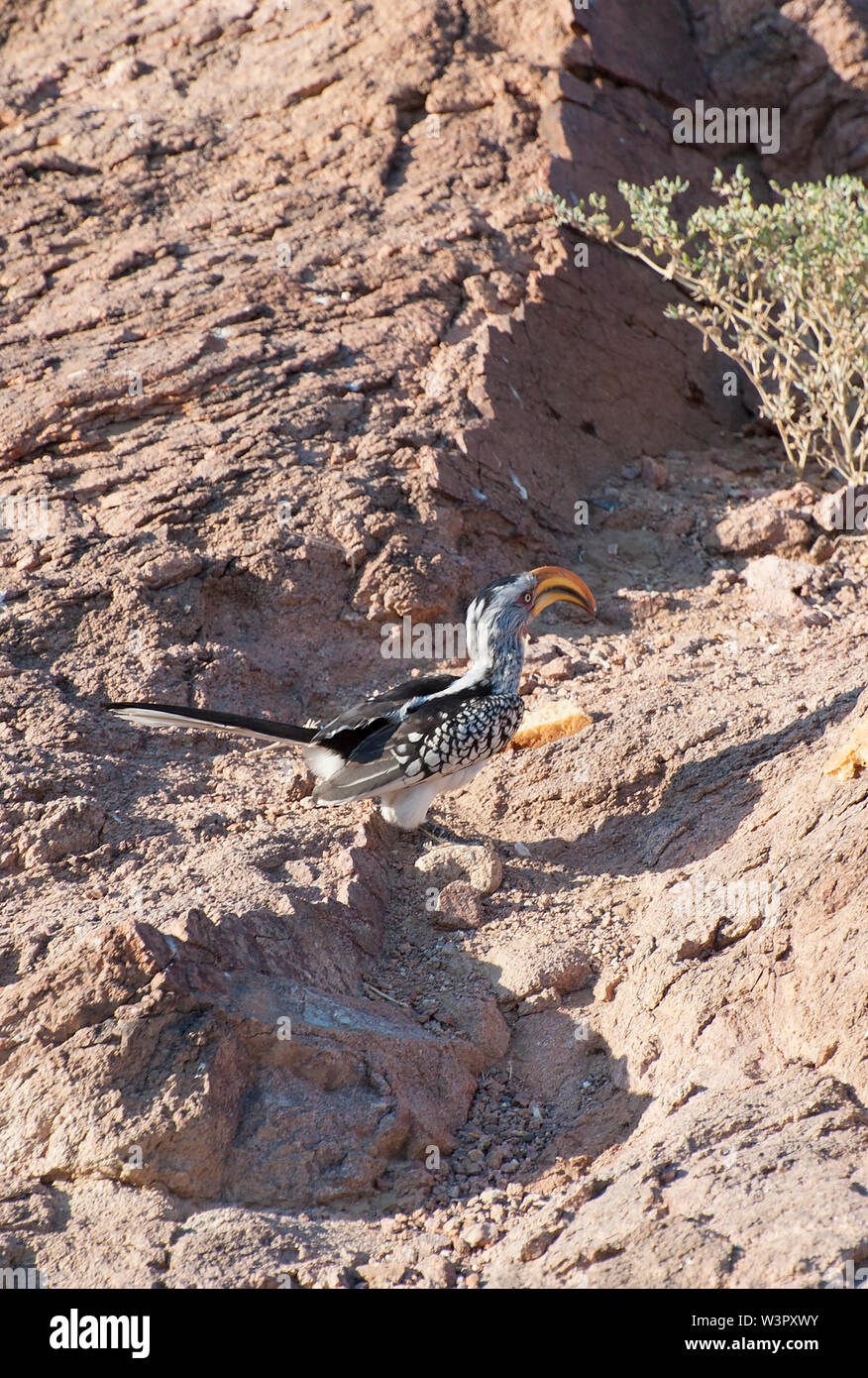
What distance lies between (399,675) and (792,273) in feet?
12.4

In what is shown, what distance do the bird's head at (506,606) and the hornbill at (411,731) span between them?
0.04ft

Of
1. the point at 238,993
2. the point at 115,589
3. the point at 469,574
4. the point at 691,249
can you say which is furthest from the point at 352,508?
the point at 691,249

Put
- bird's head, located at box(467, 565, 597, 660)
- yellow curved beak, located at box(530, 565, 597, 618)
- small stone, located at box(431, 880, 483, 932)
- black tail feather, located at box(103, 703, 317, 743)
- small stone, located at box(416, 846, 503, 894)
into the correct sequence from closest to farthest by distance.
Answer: small stone, located at box(431, 880, 483, 932)
small stone, located at box(416, 846, 503, 894)
black tail feather, located at box(103, 703, 317, 743)
bird's head, located at box(467, 565, 597, 660)
yellow curved beak, located at box(530, 565, 597, 618)

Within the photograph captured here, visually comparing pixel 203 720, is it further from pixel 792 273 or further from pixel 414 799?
pixel 792 273

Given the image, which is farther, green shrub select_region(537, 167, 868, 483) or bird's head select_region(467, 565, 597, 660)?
green shrub select_region(537, 167, 868, 483)

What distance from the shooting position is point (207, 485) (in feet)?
24.3

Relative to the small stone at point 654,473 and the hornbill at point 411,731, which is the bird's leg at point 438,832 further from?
the small stone at point 654,473

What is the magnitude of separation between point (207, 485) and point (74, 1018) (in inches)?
165

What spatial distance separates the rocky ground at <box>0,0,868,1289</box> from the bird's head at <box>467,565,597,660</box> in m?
0.65

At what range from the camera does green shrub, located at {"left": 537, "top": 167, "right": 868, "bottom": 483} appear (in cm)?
755

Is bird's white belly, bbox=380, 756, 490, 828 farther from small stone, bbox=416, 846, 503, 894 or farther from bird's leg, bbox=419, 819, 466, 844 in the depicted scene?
small stone, bbox=416, 846, 503, 894

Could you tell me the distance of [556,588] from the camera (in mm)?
6582

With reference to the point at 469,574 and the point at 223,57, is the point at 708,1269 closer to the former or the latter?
the point at 469,574

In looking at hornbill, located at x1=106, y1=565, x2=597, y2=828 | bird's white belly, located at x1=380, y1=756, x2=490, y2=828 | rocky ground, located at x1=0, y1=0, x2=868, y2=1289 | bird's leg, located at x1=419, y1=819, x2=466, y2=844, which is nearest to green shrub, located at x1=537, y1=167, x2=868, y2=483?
rocky ground, located at x1=0, y1=0, x2=868, y2=1289
